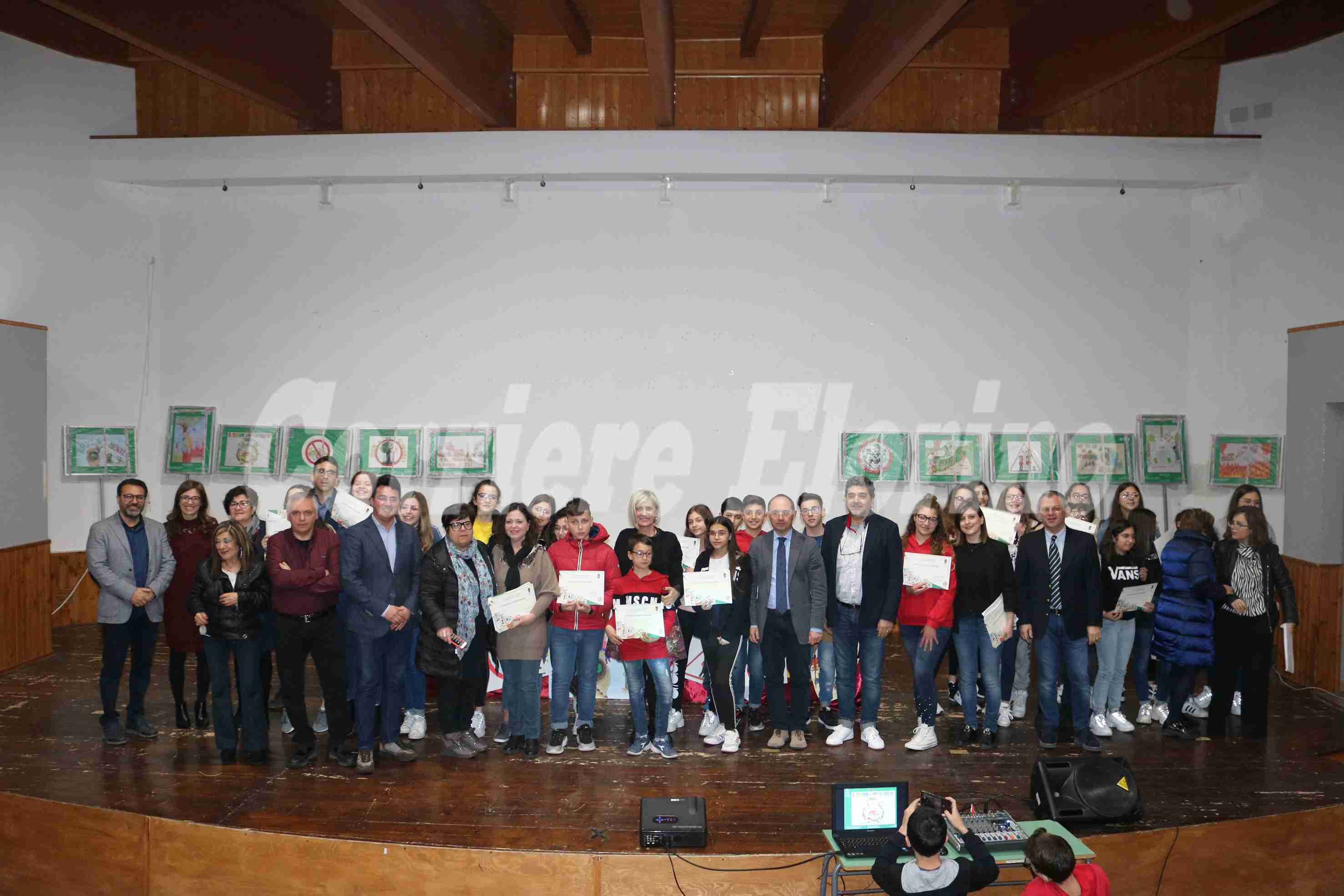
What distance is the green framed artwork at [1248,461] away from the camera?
319 inches

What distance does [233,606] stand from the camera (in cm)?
505

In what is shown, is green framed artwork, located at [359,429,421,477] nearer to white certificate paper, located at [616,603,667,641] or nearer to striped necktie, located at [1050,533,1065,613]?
white certificate paper, located at [616,603,667,641]

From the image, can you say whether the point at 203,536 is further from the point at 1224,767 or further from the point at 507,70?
the point at 1224,767

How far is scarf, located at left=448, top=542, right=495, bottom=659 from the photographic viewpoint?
5270 mm

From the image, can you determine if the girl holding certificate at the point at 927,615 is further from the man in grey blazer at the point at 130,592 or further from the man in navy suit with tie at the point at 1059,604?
the man in grey blazer at the point at 130,592

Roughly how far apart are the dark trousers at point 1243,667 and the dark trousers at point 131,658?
6.58 meters

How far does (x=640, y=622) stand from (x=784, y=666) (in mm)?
973

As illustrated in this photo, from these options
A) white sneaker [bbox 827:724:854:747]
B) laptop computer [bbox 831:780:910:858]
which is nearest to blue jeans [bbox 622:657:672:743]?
white sneaker [bbox 827:724:854:747]

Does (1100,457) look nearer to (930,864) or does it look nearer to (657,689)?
(657,689)

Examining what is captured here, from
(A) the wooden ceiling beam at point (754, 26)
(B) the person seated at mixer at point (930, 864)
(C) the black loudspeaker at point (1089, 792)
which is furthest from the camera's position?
(A) the wooden ceiling beam at point (754, 26)

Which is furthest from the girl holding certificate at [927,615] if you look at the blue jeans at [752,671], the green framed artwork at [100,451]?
the green framed artwork at [100,451]

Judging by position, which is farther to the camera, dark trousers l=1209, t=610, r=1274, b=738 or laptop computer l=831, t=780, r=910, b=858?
dark trousers l=1209, t=610, r=1274, b=738

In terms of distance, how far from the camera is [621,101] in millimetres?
8023

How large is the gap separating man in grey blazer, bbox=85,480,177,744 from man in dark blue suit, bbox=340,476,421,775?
1.35m
